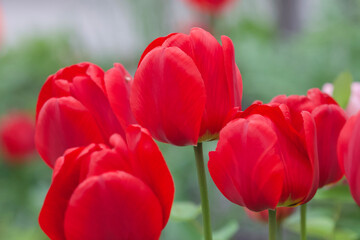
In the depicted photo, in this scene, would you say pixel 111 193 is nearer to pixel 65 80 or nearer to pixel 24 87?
pixel 65 80

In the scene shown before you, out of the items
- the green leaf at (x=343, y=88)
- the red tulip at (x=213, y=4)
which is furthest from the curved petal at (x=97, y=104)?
the red tulip at (x=213, y=4)

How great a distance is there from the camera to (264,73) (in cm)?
120

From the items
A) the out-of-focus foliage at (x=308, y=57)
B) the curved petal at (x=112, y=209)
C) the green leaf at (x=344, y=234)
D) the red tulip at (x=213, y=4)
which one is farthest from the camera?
the red tulip at (x=213, y=4)

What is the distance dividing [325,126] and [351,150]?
2cm

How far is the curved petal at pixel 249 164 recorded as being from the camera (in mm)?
199

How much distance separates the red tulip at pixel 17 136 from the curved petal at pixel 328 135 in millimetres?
1119

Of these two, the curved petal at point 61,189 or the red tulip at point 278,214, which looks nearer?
the curved petal at point 61,189

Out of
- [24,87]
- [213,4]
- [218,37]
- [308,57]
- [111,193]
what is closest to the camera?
[111,193]

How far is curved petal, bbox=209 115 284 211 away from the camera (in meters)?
0.20

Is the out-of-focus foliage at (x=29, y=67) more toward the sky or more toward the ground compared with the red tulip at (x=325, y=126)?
more toward the ground

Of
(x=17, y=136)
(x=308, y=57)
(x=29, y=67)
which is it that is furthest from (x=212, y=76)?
(x=29, y=67)

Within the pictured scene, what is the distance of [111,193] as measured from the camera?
0.60 ft

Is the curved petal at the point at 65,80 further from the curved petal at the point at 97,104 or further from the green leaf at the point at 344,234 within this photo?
the green leaf at the point at 344,234

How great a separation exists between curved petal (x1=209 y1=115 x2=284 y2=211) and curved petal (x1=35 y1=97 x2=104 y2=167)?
→ 0.18 feet
